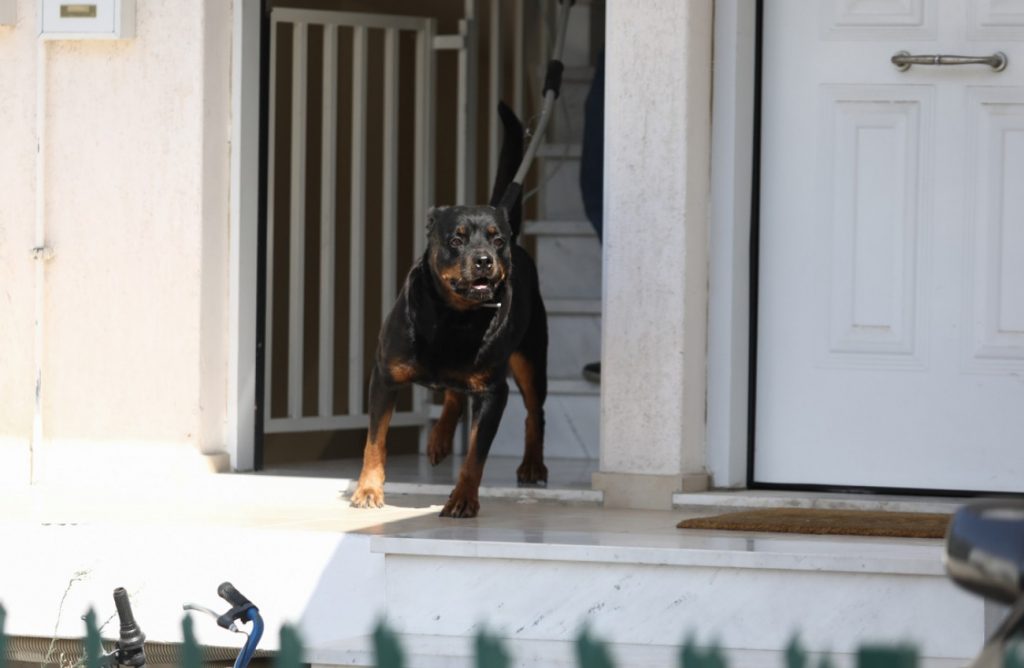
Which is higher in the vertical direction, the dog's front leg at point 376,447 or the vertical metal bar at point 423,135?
the vertical metal bar at point 423,135

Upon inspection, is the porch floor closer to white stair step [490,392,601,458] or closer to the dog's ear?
the dog's ear

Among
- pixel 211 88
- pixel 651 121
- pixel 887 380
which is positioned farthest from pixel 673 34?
pixel 211 88

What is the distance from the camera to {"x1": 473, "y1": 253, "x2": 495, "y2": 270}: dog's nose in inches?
188

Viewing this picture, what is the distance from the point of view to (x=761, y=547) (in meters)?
4.01

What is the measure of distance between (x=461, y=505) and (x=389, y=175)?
267 cm

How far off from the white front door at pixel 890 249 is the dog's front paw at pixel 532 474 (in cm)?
73

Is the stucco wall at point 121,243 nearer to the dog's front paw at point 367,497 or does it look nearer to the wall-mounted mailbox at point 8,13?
the wall-mounted mailbox at point 8,13

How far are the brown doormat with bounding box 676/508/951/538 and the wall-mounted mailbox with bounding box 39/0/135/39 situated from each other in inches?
99.7

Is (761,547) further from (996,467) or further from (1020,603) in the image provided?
(1020,603)

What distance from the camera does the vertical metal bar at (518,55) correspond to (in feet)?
24.8

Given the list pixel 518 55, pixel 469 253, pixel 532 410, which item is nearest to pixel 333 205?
pixel 518 55

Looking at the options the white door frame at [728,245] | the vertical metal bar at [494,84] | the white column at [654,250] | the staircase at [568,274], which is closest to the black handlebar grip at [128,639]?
the white column at [654,250]

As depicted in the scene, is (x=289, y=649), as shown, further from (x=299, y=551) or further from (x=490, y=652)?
(x=299, y=551)

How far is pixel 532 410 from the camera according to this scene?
5.70 metres
